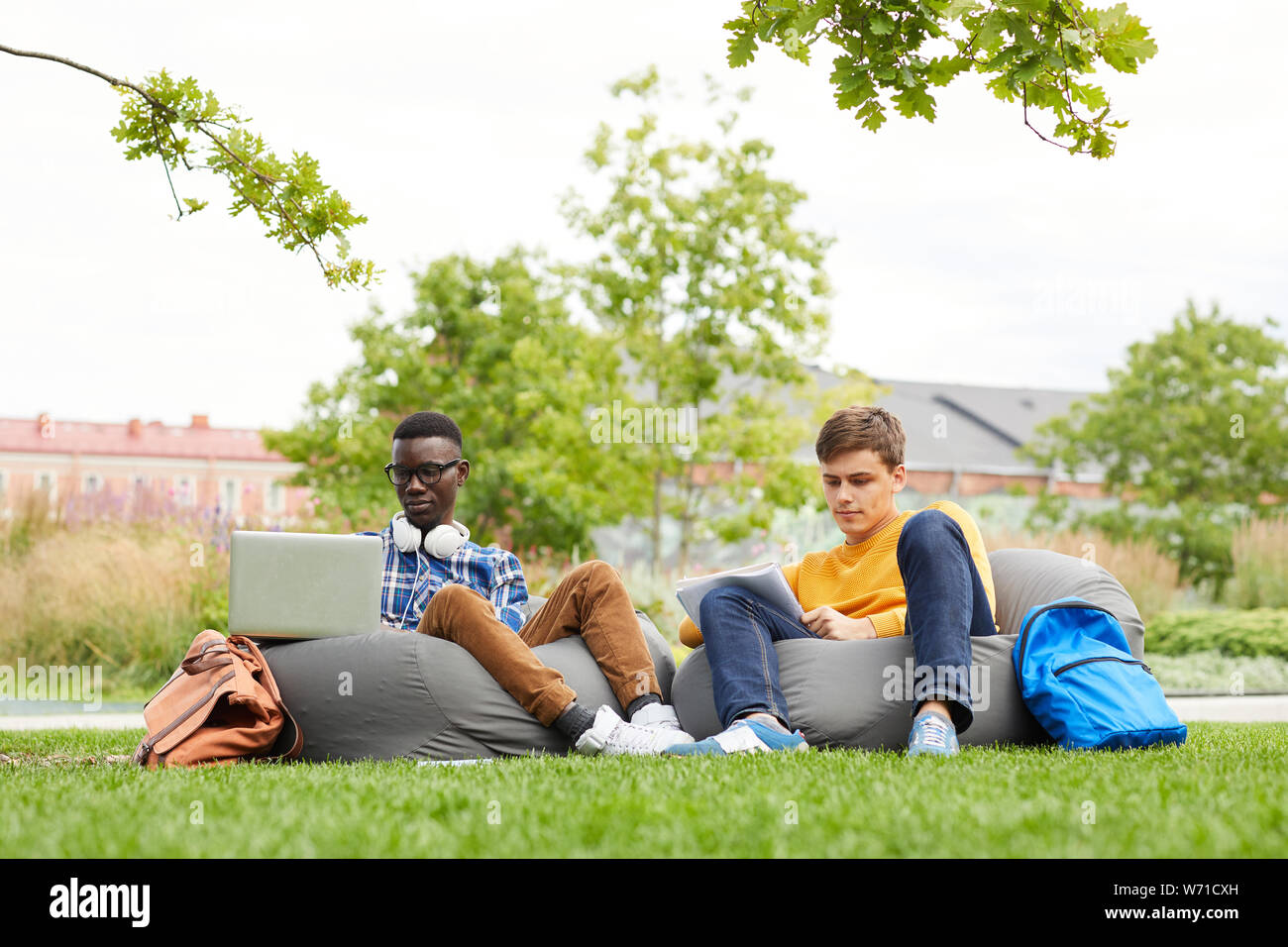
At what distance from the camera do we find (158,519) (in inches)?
398

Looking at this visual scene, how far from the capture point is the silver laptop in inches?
141

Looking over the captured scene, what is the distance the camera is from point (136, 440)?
140 ft

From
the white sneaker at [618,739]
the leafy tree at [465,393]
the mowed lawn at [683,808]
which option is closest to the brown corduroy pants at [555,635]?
the white sneaker at [618,739]

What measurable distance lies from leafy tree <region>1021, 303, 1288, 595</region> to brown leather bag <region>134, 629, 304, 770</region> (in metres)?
13.2

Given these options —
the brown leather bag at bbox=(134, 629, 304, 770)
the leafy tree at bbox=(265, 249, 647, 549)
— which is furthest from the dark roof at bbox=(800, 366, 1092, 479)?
the brown leather bag at bbox=(134, 629, 304, 770)

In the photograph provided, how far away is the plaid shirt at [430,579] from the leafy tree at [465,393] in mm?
10497

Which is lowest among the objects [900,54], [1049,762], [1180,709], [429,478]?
[1180,709]

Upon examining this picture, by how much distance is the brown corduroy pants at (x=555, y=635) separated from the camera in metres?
3.65

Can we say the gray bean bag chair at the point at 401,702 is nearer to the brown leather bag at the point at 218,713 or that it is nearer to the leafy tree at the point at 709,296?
the brown leather bag at the point at 218,713

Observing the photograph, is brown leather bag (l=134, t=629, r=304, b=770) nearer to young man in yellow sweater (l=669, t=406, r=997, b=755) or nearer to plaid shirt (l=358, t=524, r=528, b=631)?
plaid shirt (l=358, t=524, r=528, b=631)

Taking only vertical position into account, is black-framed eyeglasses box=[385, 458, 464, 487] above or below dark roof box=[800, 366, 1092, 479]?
below

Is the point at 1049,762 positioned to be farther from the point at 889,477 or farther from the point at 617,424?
the point at 617,424
